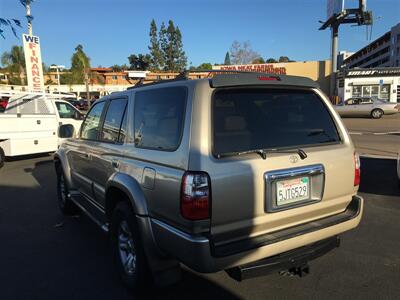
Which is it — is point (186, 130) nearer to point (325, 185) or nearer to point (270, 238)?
point (270, 238)

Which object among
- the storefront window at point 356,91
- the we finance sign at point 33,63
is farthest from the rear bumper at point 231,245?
the storefront window at point 356,91

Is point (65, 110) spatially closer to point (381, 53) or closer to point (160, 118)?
point (160, 118)

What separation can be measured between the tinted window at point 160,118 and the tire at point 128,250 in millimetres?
693

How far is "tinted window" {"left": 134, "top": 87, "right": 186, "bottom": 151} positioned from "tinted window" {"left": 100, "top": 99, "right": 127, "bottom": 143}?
360mm

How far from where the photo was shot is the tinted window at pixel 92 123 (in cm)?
448

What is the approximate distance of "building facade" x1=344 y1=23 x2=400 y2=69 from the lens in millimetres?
84938

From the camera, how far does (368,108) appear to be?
2511 cm

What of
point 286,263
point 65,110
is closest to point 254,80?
point 286,263

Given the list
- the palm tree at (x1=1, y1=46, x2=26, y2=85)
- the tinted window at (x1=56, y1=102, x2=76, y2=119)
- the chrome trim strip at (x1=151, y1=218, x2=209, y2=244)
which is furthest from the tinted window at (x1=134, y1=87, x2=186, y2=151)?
the palm tree at (x1=1, y1=46, x2=26, y2=85)

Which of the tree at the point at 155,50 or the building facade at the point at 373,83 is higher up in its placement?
the tree at the point at 155,50

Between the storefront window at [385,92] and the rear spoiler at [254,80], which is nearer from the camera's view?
the rear spoiler at [254,80]

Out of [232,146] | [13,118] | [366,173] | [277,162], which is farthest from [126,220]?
[13,118]

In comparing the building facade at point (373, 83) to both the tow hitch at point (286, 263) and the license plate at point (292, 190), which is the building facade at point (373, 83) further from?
the license plate at point (292, 190)

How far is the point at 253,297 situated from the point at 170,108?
1.88m
